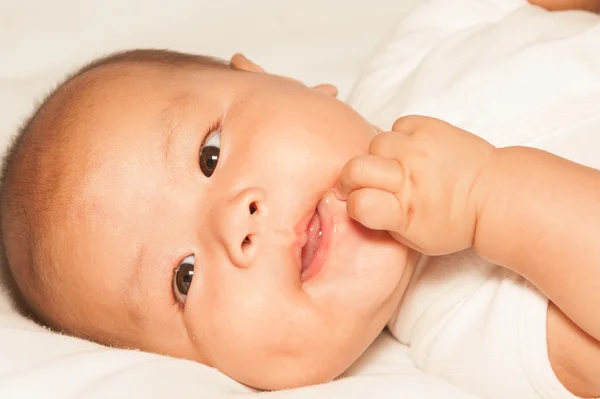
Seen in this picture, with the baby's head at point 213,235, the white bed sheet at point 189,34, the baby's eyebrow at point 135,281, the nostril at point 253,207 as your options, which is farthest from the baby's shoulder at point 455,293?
the white bed sheet at point 189,34

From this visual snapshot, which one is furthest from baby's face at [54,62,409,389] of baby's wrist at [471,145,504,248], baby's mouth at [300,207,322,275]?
baby's wrist at [471,145,504,248]

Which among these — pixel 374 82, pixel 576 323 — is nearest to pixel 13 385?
pixel 576 323

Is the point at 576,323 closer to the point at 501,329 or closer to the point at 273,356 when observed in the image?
the point at 501,329

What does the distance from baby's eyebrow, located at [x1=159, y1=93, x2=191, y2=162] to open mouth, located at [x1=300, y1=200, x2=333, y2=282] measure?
0.23m

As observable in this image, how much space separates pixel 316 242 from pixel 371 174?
14 cm

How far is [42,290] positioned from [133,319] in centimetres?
16

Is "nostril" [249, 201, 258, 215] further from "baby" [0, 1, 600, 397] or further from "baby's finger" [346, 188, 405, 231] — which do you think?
"baby's finger" [346, 188, 405, 231]

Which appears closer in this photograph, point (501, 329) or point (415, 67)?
point (501, 329)

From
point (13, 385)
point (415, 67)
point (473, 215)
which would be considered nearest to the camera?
point (13, 385)

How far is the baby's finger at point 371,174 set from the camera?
1033 mm

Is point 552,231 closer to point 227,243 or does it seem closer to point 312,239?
point 312,239

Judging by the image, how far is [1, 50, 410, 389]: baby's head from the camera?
41.3 inches

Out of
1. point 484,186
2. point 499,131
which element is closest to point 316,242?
point 484,186

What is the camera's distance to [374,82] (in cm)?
150
